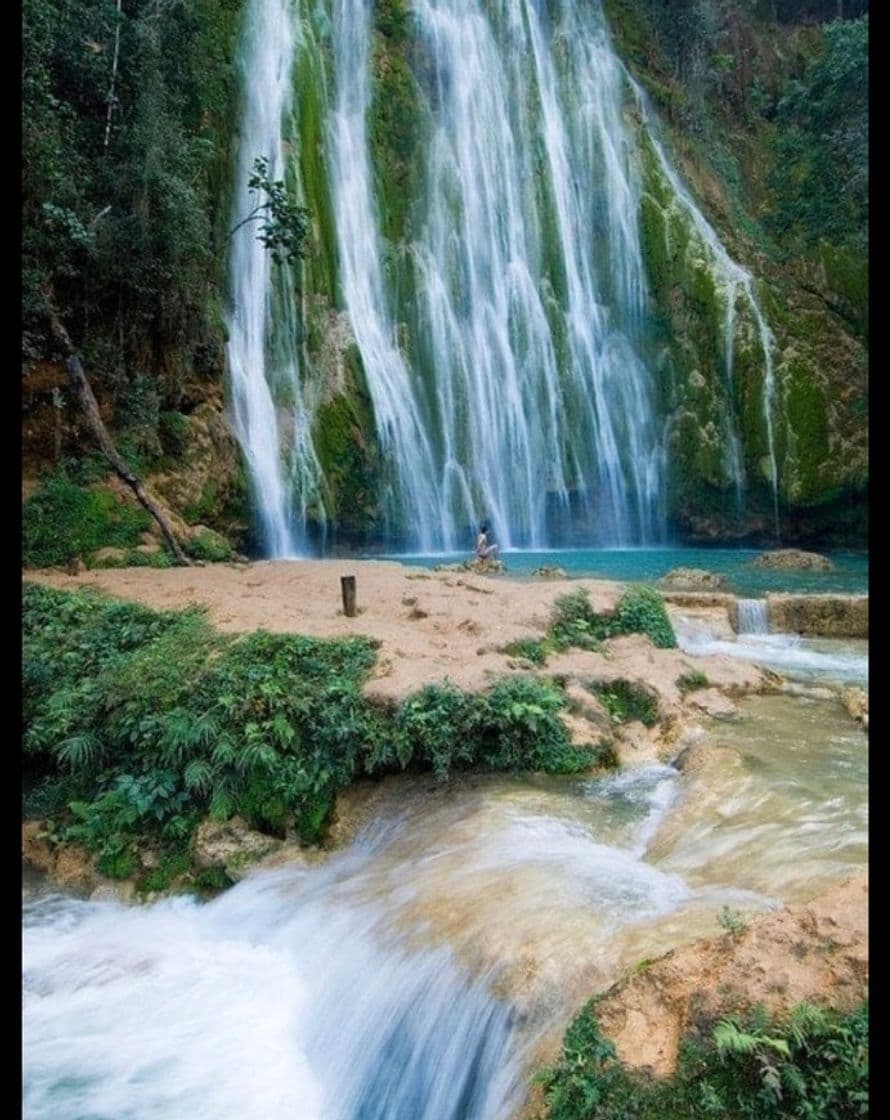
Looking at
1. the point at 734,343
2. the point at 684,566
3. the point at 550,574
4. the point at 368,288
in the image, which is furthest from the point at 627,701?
the point at 734,343

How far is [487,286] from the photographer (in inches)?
899

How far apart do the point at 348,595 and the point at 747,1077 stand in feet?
19.9

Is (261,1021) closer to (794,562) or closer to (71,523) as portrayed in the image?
(71,523)

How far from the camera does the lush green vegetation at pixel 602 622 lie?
27.0ft

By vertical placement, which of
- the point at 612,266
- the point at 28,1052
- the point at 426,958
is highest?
the point at 612,266

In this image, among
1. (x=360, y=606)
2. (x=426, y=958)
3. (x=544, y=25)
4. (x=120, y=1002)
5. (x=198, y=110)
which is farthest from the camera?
(x=544, y=25)

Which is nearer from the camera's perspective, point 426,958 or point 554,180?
point 426,958

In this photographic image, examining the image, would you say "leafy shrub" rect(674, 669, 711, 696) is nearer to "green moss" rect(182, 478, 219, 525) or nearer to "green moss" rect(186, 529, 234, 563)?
"green moss" rect(186, 529, 234, 563)

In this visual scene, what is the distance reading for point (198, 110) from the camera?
15.8 m

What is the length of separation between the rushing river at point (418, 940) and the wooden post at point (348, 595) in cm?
259

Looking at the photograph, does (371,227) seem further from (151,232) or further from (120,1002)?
(120,1002)

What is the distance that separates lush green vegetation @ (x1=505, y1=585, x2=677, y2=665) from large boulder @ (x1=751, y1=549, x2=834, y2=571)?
9502 millimetres
